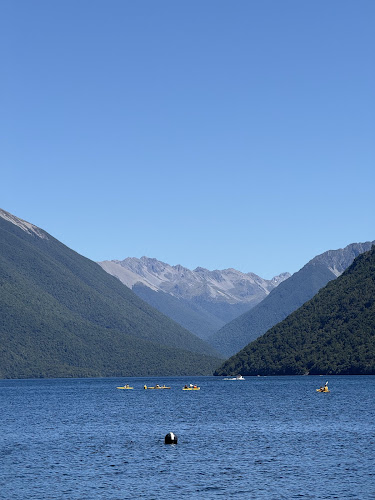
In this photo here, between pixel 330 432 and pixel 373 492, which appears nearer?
pixel 373 492

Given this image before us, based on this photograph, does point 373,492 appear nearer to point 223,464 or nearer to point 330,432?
point 223,464

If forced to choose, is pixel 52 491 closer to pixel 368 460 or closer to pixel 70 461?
pixel 70 461

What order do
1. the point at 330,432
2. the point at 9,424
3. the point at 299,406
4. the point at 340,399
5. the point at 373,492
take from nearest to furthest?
the point at 373,492 → the point at 330,432 → the point at 9,424 → the point at 299,406 → the point at 340,399

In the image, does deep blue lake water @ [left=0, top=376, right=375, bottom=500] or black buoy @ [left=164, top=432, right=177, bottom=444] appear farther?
black buoy @ [left=164, top=432, right=177, bottom=444]

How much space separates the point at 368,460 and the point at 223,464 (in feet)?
50.1

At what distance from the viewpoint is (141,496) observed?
7244 cm

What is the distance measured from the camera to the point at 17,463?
301ft

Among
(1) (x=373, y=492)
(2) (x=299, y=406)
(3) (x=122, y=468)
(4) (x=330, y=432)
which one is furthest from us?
(2) (x=299, y=406)

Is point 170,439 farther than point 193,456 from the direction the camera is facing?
Yes

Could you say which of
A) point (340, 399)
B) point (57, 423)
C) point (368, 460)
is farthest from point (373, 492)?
point (340, 399)

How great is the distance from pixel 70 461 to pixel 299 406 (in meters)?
90.4

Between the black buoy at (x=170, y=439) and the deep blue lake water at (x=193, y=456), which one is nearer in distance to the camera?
the deep blue lake water at (x=193, y=456)

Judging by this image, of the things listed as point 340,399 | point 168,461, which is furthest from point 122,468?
point 340,399

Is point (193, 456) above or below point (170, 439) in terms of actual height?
below
